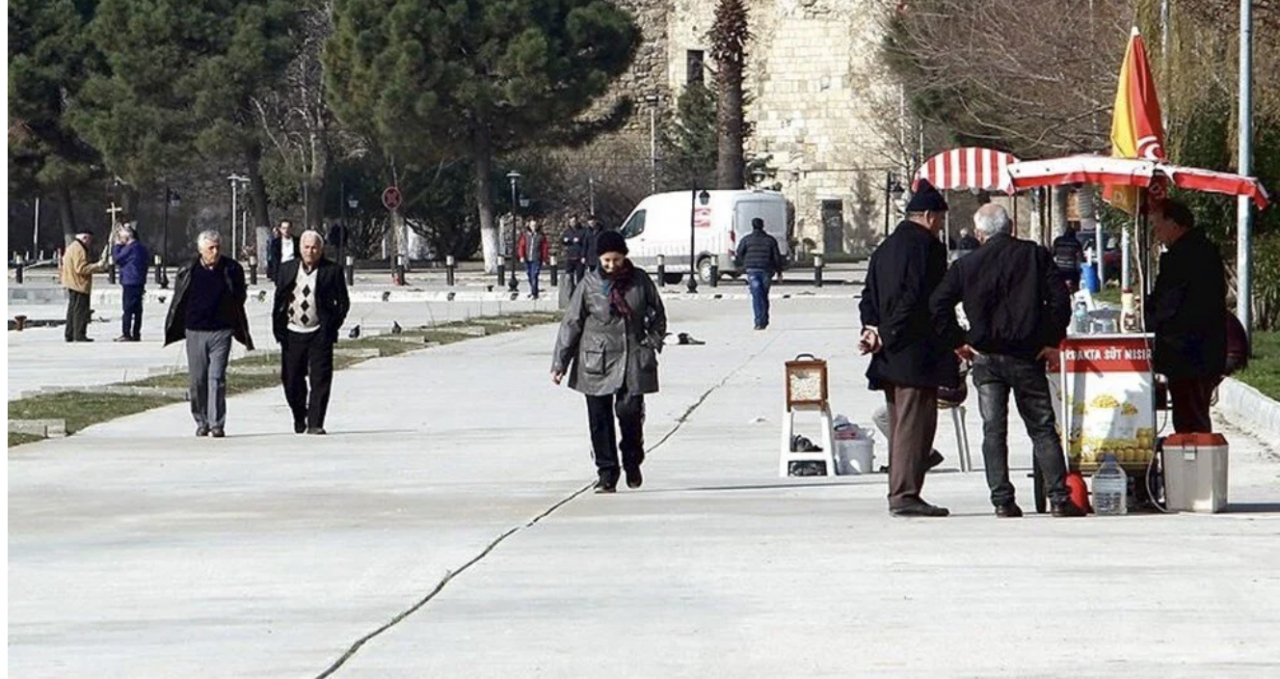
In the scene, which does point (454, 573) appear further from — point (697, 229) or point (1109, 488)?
point (697, 229)

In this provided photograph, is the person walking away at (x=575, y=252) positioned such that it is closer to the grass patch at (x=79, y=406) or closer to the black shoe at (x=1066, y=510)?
the grass patch at (x=79, y=406)

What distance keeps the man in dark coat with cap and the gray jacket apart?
2.07 meters

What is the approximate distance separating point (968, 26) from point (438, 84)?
30081mm

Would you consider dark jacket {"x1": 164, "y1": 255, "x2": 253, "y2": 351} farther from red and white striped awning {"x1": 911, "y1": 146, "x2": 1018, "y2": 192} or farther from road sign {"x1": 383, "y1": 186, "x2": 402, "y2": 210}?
road sign {"x1": 383, "y1": 186, "x2": 402, "y2": 210}

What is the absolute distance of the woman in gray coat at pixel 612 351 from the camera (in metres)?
16.6

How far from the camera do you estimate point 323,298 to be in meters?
21.7

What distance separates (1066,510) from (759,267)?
2712 cm

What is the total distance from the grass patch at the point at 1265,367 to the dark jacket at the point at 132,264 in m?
14.9

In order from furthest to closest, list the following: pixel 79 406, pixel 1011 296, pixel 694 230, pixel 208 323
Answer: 1. pixel 694 230
2. pixel 79 406
3. pixel 208 323
4. pixel 1011 296

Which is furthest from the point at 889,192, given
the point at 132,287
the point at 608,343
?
the point at 608,343

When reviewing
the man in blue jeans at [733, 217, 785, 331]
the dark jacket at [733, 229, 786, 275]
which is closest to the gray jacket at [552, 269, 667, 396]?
the man in blue jeans at [733, 217, 785, 331]

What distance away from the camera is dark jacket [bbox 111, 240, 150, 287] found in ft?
128

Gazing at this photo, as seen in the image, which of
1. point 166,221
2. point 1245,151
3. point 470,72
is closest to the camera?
point 1245,151

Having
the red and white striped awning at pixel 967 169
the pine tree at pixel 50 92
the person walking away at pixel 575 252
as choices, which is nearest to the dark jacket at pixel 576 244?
the person walking away at pixel 575 252
